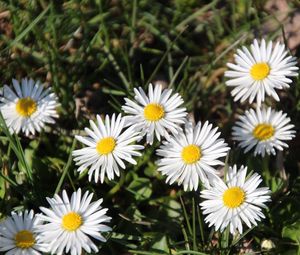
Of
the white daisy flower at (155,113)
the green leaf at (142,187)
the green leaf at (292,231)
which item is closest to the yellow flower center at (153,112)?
the white daisy flower at (155,113)

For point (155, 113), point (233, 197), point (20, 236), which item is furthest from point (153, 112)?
point (20, 236)

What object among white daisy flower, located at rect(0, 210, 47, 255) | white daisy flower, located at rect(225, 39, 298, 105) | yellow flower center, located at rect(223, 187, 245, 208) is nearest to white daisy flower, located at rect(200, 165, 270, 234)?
yellow flower center, located at rect(223, 187, 245, 208)

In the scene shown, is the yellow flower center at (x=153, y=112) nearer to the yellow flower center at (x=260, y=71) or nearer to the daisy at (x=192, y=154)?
the daisy at (x=192, y=154)

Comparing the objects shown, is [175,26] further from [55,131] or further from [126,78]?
[55,131]

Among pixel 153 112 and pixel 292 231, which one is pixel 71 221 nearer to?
pixel 153 112

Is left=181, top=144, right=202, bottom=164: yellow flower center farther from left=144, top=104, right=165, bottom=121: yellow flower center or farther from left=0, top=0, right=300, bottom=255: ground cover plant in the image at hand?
left=144, top=104, right=165, bottom=121: yellow flower center

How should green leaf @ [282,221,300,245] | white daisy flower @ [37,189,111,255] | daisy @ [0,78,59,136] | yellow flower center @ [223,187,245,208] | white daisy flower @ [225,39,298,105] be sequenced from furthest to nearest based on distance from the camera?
daisy @ [0,78,59,136] → white daisy flower @ [225,39,298,105] → green leaf @ [282,221,300,245] → yellow flower center @ [223,187,245,208] → white daisy flower @ [37,189,111,255]
